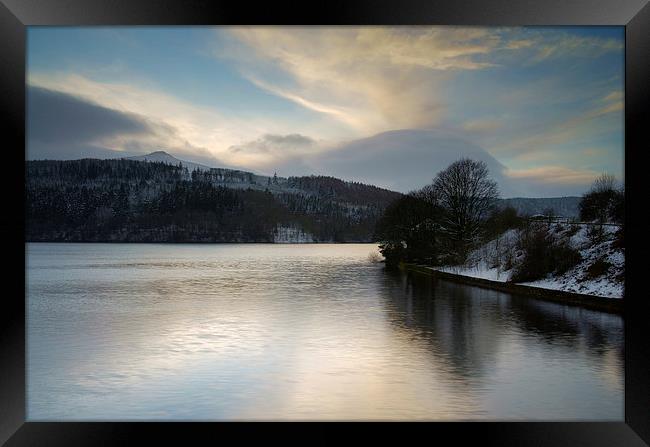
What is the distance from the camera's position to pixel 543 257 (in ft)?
68.0

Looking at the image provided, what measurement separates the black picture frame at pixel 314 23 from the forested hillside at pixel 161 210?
10148cm

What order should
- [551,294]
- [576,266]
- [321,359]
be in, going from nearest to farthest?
[321,359]
[551,294]
[576,266]

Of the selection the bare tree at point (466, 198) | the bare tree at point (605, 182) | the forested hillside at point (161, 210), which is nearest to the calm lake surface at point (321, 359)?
the bare tree at point (605, 182)

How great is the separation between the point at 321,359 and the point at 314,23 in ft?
19.8

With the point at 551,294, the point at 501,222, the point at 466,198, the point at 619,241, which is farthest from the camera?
the point at 466,198

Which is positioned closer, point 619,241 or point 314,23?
point 314,23

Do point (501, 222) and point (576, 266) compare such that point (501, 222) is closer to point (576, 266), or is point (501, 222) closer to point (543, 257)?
point (543, 257)

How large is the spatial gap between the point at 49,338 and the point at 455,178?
896 inches

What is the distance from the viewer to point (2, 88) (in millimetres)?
5008

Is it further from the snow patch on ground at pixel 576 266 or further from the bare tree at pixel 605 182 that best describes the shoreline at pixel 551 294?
the bare tree at pixel 605 182

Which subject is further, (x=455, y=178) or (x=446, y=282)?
(x=455, y=178)

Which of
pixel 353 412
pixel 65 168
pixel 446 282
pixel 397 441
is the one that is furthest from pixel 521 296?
pixel 65 168

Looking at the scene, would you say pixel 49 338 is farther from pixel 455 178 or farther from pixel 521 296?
pixel 455 178

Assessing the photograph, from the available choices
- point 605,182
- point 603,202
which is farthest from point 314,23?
point 605,182
